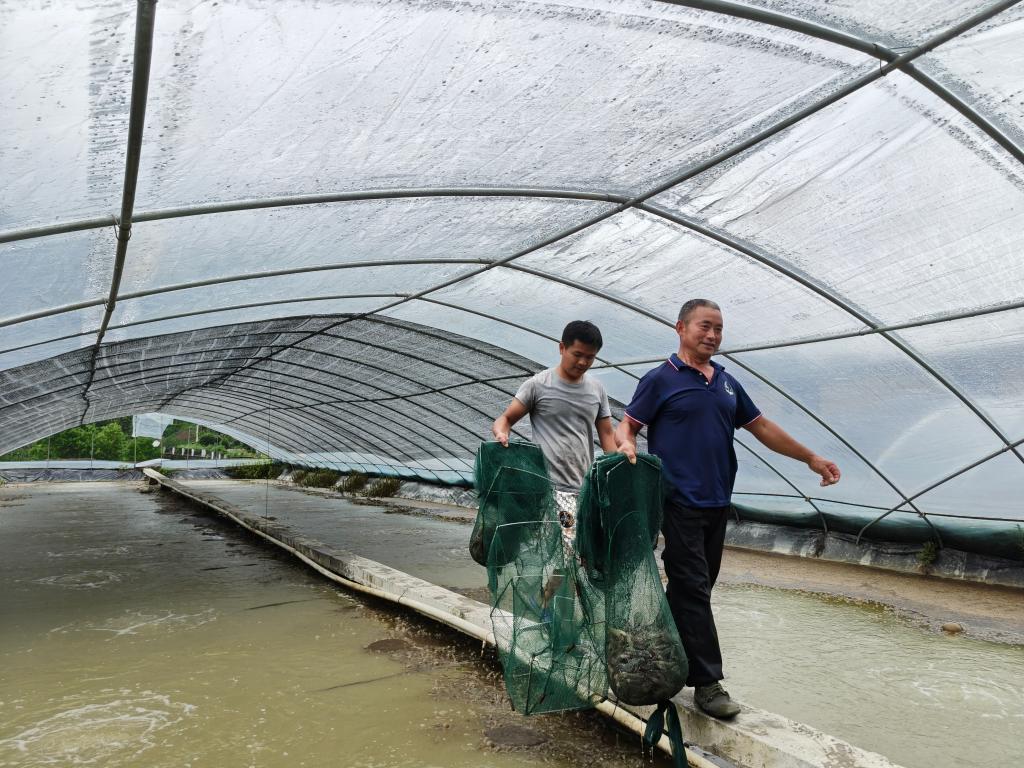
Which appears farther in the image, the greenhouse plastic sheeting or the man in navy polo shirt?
the greenhouse plastic sheeting

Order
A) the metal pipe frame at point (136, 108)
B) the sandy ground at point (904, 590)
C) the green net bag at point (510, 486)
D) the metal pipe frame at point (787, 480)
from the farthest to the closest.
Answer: the metal pipe frame at point (787, 480), the sandy ground at point (904, 590), the green net bag at point (510, 486), the metal pipe frame at point (136, 108)

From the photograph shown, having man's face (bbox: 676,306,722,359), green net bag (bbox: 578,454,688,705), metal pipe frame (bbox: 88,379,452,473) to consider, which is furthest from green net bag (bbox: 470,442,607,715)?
metal pipe frame (bbox: 88,379,452,473)

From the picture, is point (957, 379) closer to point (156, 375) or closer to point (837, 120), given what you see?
point (837, 120)

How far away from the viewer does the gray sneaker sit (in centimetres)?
302

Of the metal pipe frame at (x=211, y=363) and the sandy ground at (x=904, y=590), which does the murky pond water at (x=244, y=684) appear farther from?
the sandy ground at (x=904, y=590)

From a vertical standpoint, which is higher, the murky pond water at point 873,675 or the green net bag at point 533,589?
the green net bag at point 533,589

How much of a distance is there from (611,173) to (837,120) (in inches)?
54.7

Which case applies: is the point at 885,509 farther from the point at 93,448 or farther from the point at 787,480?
the point at 93,448

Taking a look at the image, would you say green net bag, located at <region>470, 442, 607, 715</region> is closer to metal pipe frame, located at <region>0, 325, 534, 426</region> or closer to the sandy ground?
the sandy ground

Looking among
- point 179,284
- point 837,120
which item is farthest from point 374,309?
point 837,120

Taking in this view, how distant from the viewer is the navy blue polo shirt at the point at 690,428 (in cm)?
308

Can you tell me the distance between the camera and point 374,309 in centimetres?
891

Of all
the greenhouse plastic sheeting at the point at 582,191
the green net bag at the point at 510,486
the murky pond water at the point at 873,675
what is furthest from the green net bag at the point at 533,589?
the greenhouse plastic sheeting at the point at 582,191

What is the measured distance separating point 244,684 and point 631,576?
2.46 meters
